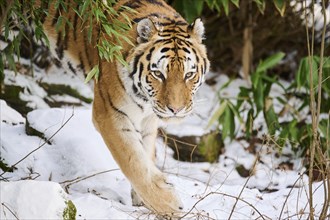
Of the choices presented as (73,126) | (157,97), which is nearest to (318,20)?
(73,126)

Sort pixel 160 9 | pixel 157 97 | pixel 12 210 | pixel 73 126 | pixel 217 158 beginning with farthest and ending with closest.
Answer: pixel 217 158 → pixel 73 126 → pixel 160 9 → pixel 157 97 → pixel 12 210

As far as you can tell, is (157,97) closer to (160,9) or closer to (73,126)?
(160,9)

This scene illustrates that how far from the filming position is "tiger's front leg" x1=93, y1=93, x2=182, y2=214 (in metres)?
4.05

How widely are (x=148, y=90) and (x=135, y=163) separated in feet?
1.33

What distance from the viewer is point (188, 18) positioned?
18.8 ft

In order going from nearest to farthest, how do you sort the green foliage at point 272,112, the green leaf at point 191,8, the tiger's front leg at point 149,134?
the tiger's front leg at point 149,134 → the green leaf at point 191,8 → the green foliage at point 272,112

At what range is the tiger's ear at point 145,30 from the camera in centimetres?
397

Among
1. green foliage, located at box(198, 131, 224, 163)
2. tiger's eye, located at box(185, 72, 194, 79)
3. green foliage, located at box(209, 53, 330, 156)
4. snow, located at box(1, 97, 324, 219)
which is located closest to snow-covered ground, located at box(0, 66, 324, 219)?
snow, located at box(1, 97, 324, 219)

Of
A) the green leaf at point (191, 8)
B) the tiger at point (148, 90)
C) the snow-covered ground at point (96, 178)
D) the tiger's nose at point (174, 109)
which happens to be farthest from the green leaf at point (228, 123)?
the tiger's nose at point (174, 109)

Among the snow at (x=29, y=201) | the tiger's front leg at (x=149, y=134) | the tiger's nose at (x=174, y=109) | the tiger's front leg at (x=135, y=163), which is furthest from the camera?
the tiger's front leg at (x=149, y=134)

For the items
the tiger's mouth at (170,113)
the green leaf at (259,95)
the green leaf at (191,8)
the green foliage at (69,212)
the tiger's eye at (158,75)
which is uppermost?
the green leaf at (191,8)

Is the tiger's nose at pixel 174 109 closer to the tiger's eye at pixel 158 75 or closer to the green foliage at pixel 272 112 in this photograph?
the tiger's eye at pixel 158 75

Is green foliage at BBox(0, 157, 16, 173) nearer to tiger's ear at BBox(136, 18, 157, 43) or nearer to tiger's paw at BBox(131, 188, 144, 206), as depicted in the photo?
tiger's paw at BBox(131, 188, 144, 206)

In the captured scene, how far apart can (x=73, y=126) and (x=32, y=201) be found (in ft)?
5.62
